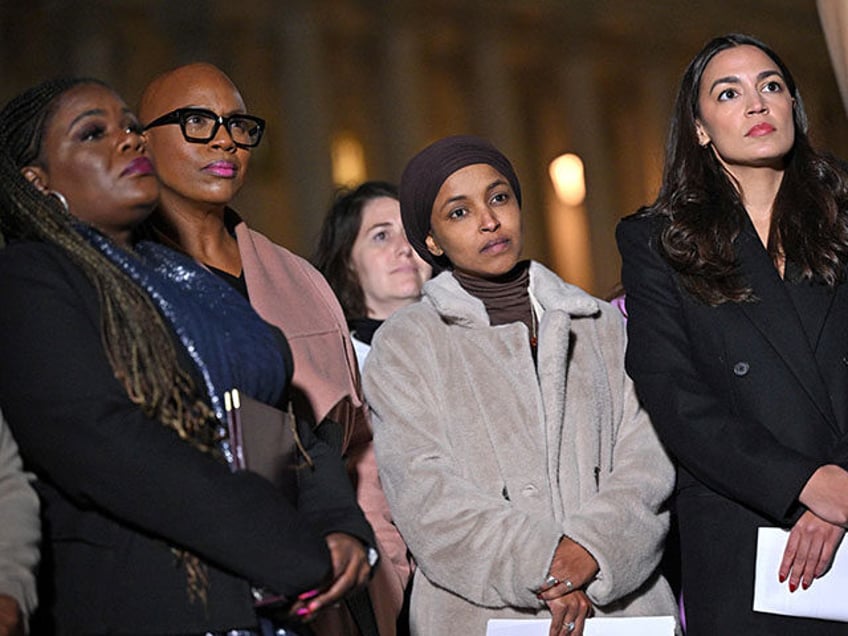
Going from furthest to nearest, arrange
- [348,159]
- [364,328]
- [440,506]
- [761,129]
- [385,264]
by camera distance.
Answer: [348,159] < [385,264] < [364,328] < [761,129] < [440,506]

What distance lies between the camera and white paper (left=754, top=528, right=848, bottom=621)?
3.05 m

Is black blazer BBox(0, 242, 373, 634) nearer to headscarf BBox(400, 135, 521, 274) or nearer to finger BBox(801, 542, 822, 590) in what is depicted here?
finger BBox(801, 542, 822, 590)

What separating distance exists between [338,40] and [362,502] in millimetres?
11243

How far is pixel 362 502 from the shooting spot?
370 cm

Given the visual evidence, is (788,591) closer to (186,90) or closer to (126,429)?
(126,429)

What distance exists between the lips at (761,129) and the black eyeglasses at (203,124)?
1.24 metres

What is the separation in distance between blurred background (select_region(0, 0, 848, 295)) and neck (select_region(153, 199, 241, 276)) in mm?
8892

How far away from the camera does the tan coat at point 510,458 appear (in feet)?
10.5

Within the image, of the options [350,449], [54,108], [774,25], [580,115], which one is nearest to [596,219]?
[580,115]

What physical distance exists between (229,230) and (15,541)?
51.1 inches

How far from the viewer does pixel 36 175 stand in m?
2.71

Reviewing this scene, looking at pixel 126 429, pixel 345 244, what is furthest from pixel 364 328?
pixel 126 429

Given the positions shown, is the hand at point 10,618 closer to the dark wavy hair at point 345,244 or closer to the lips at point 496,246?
the lips at point 496,246

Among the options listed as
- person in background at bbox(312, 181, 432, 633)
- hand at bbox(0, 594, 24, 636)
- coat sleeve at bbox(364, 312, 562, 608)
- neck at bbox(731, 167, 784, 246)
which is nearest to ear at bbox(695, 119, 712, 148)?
neck at bbox(731, 167, 784, 246)
